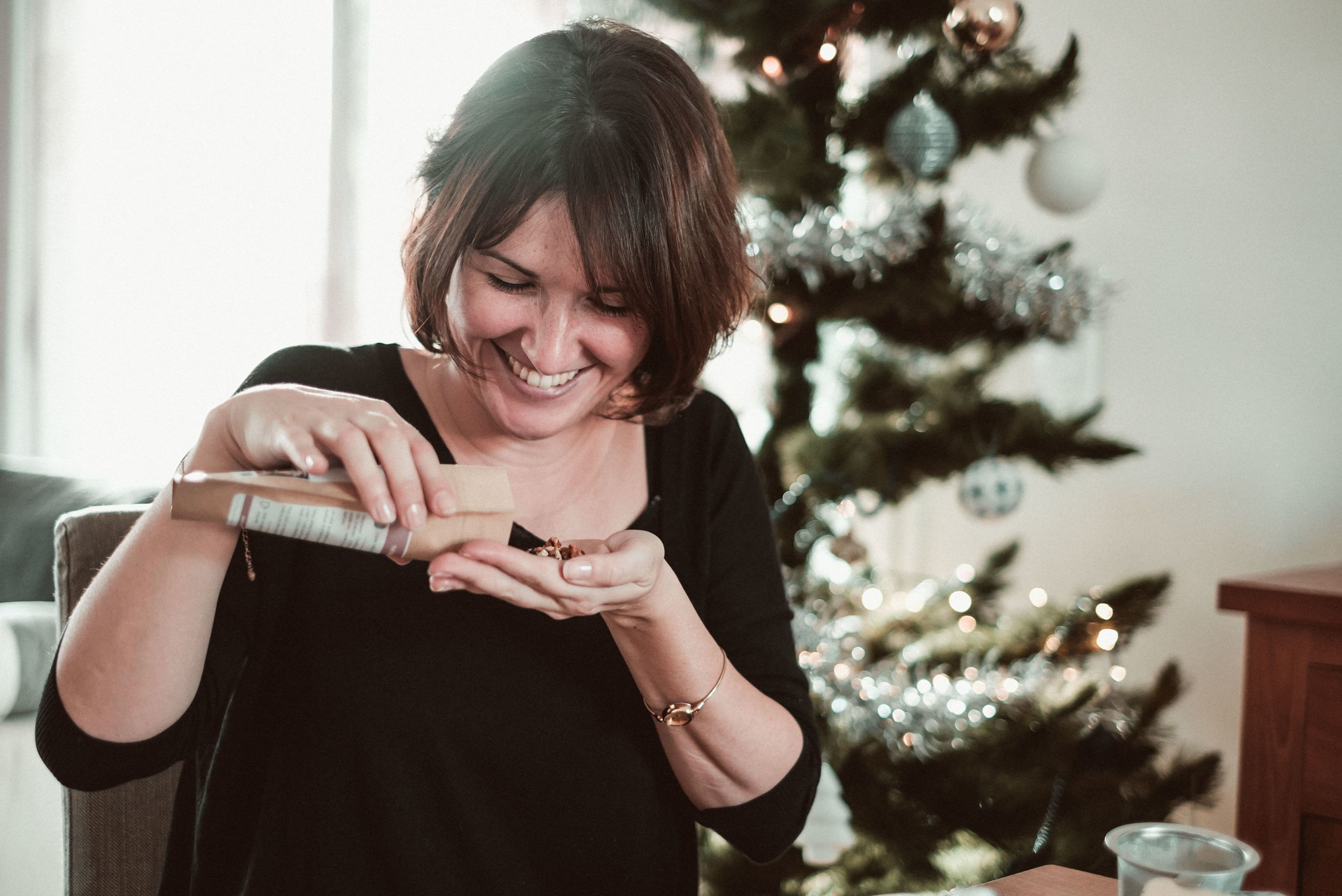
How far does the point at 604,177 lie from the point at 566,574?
0.30 m

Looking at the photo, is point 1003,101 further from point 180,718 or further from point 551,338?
point 180,718

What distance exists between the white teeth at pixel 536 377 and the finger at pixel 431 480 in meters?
0.20

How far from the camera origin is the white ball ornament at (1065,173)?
5.12 ft

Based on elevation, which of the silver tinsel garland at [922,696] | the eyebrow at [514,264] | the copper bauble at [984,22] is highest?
the copper bauble at [984,22]

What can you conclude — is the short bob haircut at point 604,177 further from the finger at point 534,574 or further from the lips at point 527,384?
the finger at point 534,574

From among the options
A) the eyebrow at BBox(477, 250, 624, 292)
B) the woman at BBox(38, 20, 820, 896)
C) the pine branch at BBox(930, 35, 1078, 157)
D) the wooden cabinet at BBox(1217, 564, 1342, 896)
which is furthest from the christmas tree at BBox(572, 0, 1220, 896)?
the eyebrow at BBox(477, 250, 624, 292)

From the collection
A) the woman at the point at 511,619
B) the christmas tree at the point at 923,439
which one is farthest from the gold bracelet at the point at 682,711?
the christmas tree at the point at 923,439

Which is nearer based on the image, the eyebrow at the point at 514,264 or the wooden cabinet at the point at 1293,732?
the eyebrow at the point at 514,264

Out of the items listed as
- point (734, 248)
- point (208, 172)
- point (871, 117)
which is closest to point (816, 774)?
point (734, 248)

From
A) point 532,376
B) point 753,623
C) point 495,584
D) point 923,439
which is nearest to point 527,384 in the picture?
point 532,376

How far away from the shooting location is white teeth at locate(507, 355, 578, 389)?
2.59ft

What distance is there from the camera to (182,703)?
2.48 ft

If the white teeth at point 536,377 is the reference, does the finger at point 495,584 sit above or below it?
below

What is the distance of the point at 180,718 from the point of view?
77cm
